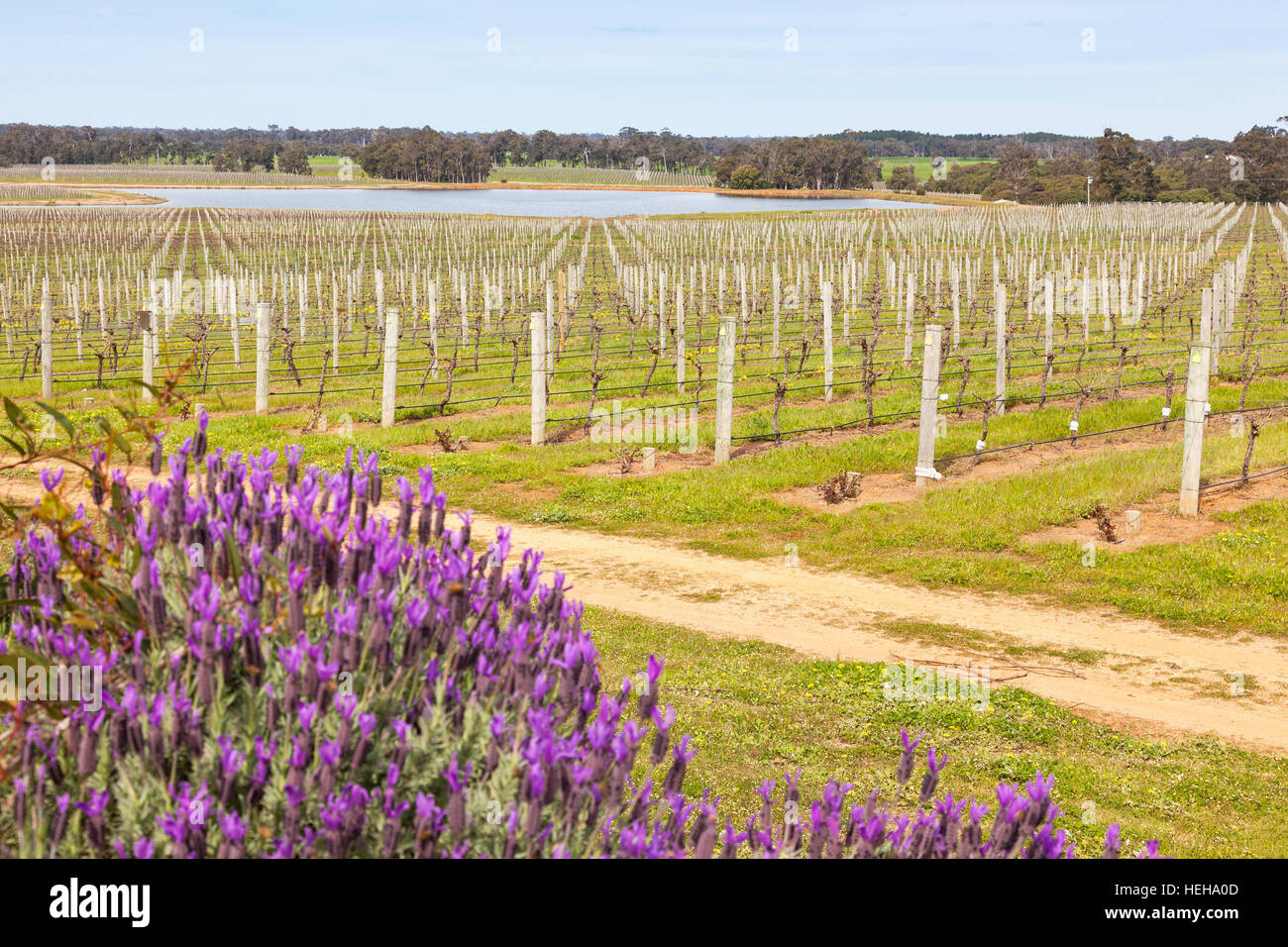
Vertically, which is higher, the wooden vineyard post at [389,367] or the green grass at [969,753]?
the wooden vineyard post at [389,367]

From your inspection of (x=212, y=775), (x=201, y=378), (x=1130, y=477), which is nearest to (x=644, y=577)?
(x=1130, y=477)

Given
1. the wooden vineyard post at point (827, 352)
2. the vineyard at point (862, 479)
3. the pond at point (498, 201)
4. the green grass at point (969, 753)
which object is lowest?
the green grass at point (969, 753)

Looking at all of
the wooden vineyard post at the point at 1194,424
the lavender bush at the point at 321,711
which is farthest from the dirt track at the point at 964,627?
the lavender bush at the point at 321,711

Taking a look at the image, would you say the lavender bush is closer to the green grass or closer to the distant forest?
the green grass

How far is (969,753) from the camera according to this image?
6.95 meters

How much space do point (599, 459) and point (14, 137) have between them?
18251cm

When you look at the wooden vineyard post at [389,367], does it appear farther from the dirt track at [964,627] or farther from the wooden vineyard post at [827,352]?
the wooden vineyard post at [827,352]

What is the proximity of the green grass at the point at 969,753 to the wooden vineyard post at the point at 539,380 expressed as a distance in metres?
8.45

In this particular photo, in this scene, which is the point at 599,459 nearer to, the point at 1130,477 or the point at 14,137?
the point at 1130,477

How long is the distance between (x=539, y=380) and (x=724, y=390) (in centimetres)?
285

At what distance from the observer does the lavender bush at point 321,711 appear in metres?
2.18

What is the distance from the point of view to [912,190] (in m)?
142

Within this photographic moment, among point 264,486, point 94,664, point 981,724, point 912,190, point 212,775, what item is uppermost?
point 912,190
